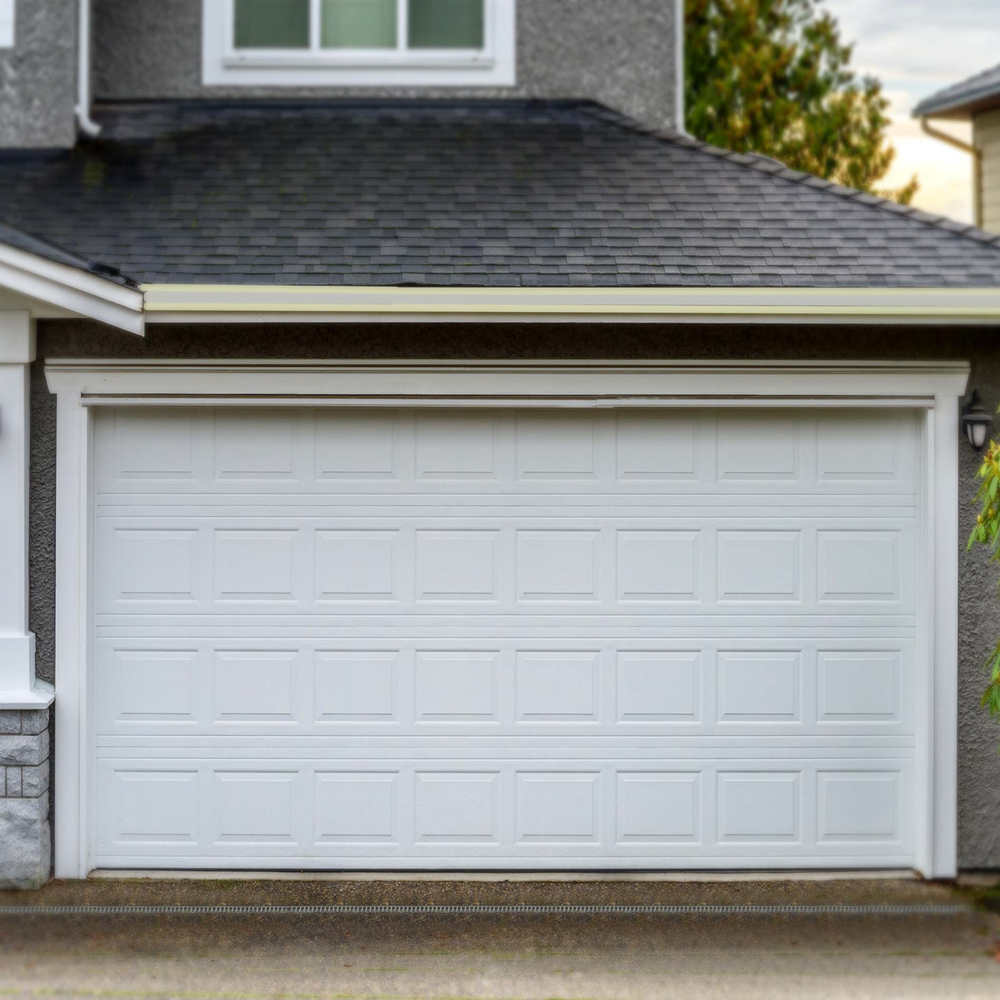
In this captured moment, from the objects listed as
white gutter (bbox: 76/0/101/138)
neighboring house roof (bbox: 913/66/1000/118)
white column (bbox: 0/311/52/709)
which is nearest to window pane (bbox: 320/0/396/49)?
white gutter (bbox: 76/0/101/138)

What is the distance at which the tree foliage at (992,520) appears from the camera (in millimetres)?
5895

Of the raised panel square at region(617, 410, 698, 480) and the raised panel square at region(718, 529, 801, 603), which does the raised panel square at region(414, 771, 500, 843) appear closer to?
the raised panel square at region(718, 529, 801, 603)

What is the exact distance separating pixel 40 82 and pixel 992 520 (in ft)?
20.6

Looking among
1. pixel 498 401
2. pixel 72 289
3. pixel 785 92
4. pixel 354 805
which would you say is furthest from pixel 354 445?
pixel 785 92

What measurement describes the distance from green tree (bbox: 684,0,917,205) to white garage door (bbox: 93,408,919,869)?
1416cm

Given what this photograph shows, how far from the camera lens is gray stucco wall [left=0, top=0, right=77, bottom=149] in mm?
8352

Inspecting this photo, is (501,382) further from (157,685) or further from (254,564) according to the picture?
(157,685)

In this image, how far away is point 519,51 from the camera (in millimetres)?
9023

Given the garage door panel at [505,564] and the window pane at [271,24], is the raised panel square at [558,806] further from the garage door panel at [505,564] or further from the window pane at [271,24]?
the window pane at [271,24]

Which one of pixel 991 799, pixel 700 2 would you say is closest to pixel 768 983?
pixel 991 799

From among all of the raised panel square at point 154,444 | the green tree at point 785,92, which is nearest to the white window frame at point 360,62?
the raised panel square at point 154,444

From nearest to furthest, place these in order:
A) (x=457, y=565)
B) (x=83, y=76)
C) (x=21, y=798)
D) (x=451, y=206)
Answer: (x=21, y=798) → (x=457, y=565) → (x=451, y=206) → (x=83, y=76)

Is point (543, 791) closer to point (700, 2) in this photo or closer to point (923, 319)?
point (923, 319)

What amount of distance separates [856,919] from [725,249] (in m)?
3.37
